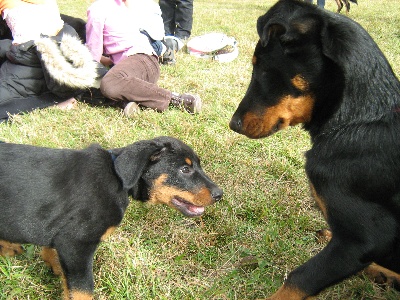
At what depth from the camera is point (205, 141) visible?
15.2ft

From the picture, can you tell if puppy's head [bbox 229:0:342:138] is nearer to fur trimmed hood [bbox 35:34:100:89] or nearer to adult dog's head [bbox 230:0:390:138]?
adult dog's head [bbox 230:0:390:138]

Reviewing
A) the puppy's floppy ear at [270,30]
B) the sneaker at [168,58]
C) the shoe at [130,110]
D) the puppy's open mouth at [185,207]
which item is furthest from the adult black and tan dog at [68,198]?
the sneaker at [168,58]

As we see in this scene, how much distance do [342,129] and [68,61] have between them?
13.3 ft

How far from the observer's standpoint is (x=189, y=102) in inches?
211

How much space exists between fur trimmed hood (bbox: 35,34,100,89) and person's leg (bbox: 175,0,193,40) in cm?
447

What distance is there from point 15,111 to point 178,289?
3.61 m

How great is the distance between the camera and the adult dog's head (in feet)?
7.50

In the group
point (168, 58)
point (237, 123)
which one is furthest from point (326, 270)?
point (168, 58)

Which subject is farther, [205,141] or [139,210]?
[205,141]

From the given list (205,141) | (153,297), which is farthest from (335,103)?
(205,141)

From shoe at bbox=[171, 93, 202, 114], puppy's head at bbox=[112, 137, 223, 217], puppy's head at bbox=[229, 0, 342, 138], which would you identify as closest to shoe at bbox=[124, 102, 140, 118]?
shoe at bbox=[171, 93, 202, 114]

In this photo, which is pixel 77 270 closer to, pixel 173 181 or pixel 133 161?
pixel 133 161

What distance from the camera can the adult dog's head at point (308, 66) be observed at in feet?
7.50

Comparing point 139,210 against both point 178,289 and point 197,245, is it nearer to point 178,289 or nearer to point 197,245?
point 197,245
